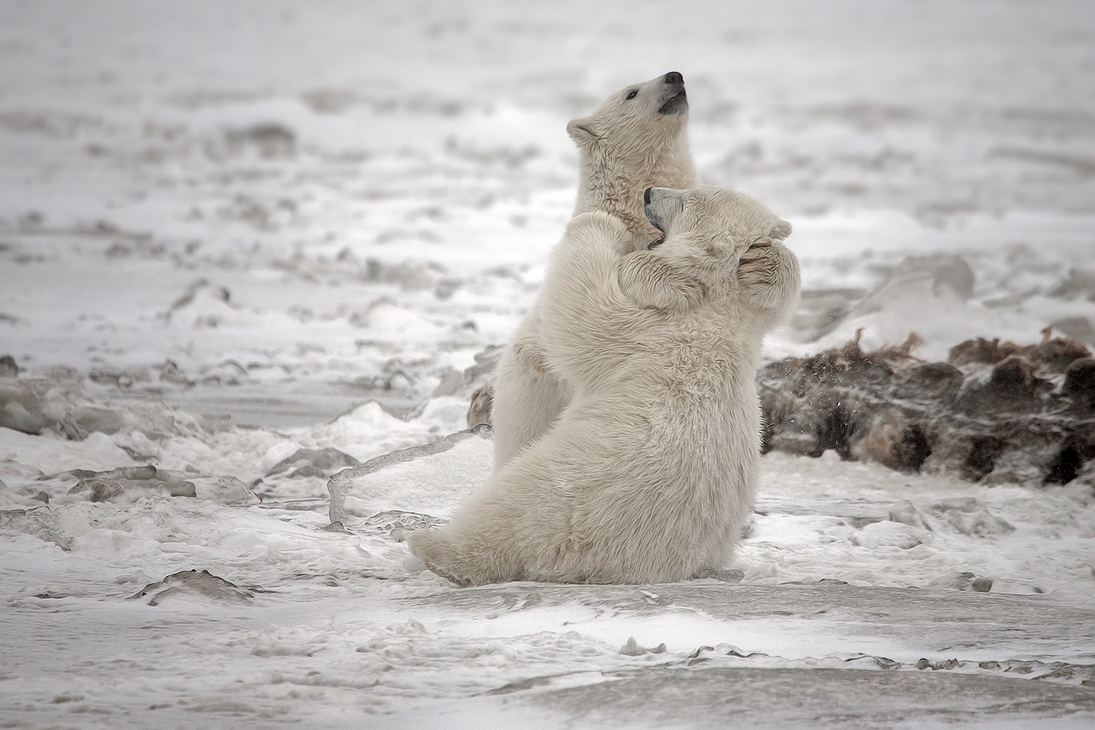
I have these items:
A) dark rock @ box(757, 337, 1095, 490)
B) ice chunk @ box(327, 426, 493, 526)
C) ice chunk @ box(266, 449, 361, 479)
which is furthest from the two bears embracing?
dark rock @ box(757, 337, 1095, 490)

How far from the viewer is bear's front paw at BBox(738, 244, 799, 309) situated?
2756 millimetres

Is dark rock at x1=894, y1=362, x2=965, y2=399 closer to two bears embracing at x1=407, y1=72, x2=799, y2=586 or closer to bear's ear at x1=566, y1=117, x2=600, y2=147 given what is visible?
two bears embracing at x1=407, y1=72, x2=799, y2=586

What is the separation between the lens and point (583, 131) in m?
3.25

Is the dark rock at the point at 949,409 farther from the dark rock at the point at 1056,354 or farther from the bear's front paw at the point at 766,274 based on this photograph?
the bear's front paw at the point at 766,274

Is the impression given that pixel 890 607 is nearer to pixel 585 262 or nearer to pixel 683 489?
pixel 683 489

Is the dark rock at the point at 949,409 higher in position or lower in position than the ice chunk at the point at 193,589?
higher

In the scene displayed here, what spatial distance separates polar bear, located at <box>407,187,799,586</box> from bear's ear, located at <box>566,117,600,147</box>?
439 millimetres

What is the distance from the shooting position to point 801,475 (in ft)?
14.1

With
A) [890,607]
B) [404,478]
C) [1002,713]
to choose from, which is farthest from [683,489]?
[404,478]

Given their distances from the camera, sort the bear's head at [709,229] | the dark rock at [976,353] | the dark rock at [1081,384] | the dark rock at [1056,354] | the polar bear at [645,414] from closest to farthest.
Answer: the polar bear at [645,414]
the bear's head at [709,229]
the dark rock at [1081,384]
the dark rock at [1056,354]
the dark rock at [976,353]

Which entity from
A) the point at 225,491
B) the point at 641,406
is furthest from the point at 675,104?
the point at 225,491

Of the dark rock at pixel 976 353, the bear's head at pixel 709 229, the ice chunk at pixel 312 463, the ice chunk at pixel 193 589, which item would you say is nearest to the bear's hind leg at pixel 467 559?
Result: the ice chunk at pixel 193 589

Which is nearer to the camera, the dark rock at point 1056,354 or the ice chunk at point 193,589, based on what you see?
the ice chunk at point 193,589

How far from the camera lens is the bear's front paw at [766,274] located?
2.76 metres
